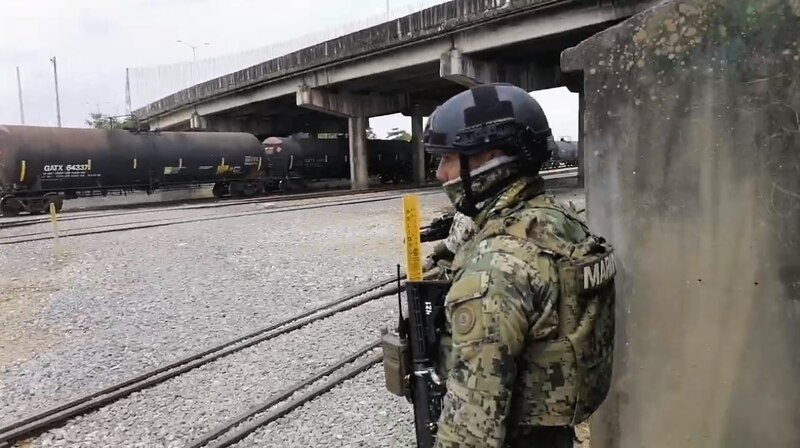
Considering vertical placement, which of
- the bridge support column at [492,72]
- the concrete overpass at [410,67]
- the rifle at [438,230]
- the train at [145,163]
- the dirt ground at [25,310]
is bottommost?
the dirt ground at [25,310]

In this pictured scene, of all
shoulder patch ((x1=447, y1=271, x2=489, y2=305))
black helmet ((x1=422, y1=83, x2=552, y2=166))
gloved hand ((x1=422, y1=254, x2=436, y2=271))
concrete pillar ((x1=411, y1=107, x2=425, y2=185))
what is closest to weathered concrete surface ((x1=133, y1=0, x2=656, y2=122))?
concrete pillar ((x1=411, y1=107, x2=425, y2=185))

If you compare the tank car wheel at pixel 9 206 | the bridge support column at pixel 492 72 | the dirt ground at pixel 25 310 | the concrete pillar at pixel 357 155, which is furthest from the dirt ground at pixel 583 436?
the concrete pillar at pixel 357 155

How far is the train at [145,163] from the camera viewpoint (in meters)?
19.4

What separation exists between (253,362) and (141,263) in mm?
5753

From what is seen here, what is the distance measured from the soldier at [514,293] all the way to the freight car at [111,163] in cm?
2141

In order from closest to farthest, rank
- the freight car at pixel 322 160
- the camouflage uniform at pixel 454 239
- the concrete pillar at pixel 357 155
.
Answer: the camouflage uniform at pixel 454 239, the freight car at pixel 322 160, the concrete pillar at pixel 357 155

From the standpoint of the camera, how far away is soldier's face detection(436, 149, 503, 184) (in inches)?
72.0

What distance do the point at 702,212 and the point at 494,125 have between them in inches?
48.7

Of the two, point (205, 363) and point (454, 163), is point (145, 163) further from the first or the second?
point (454, 163)

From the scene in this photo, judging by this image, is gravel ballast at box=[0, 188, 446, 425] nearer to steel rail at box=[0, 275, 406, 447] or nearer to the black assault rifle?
steel rail at box=[0, 275, 406, 447]

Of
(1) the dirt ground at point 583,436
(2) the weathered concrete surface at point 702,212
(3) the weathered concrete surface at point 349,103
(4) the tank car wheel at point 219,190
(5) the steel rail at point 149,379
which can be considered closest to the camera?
(2) the weathered concrete surface at point 702,212

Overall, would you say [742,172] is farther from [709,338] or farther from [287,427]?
[287,427]

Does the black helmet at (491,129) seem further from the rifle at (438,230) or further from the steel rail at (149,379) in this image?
the steel rail at (149,379)

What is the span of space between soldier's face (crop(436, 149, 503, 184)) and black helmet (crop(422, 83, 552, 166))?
3 cm
